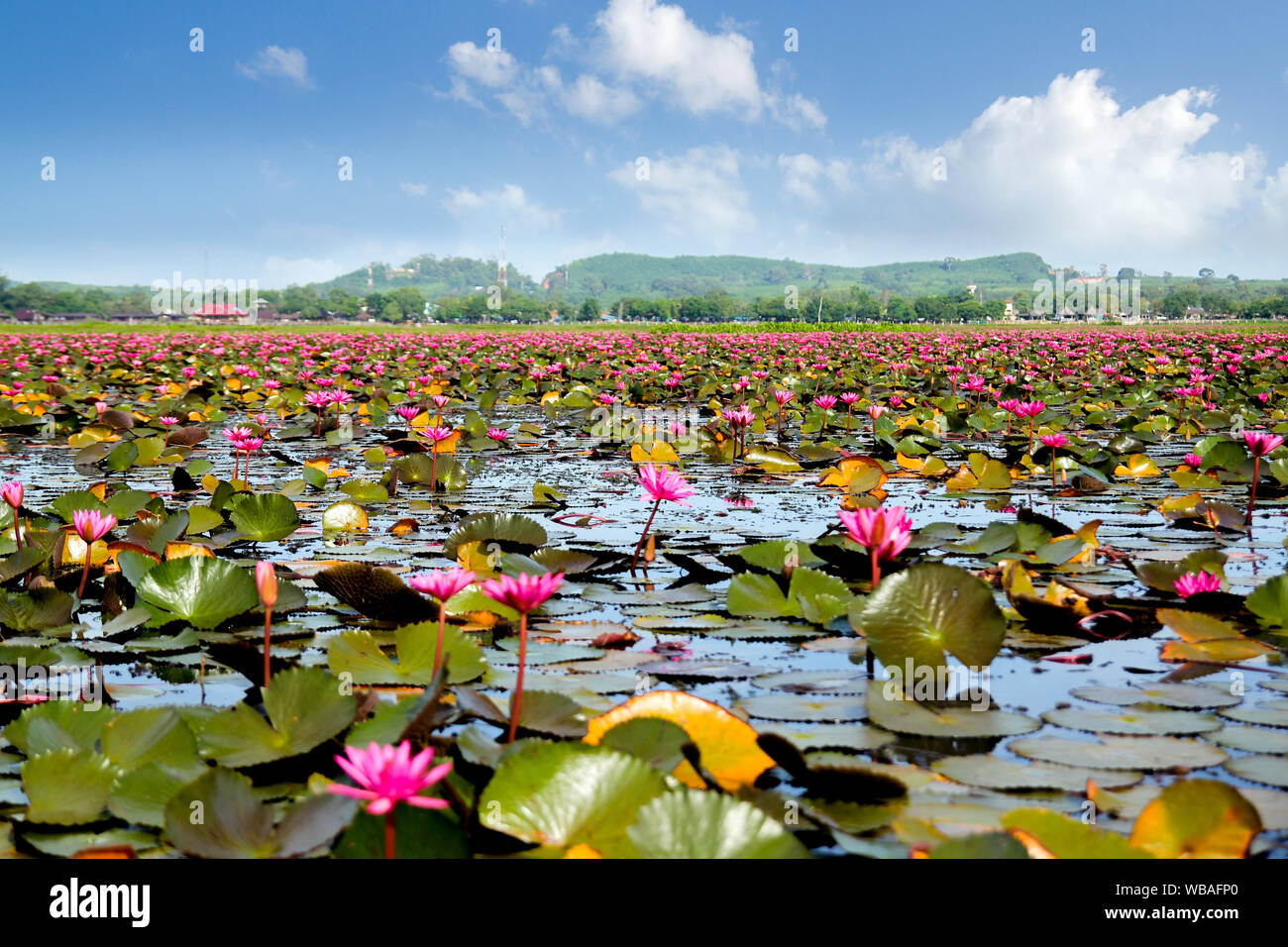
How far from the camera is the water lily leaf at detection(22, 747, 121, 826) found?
1.45 m

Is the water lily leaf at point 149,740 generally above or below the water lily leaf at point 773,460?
below

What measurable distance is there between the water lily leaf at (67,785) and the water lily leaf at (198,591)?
3.19 ft

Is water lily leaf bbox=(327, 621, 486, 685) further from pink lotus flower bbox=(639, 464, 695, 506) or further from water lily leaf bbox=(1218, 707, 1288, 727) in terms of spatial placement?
water lily leaf bbox=(1218, 707, 1288, 727)

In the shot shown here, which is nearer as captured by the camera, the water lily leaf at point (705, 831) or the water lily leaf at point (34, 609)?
the water lily leaf at point (705, 831)

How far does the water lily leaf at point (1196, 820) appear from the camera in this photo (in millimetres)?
1242

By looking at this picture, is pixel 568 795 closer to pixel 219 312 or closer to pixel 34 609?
pixel 34 609

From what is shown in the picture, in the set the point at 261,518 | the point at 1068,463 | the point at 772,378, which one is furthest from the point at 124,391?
the point at 1068,463

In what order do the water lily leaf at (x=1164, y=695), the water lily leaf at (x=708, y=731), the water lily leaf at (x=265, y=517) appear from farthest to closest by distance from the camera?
the water lily leaf at (x=265, y=517) < the water lily leaf at (x=1164, y=695) < the water lily leaf at (x=708, y=731)

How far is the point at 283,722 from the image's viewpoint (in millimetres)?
1651

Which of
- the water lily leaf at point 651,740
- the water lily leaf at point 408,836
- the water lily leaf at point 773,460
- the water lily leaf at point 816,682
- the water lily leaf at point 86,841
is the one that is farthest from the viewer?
the water lily leaf at point 773,460

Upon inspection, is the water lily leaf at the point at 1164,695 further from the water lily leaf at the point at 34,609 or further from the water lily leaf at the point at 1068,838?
the water lily leaf at the point at 34,609

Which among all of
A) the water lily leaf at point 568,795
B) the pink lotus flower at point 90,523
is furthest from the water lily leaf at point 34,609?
the water lily leaf at point 568,795

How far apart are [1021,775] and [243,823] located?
3.91 ft
